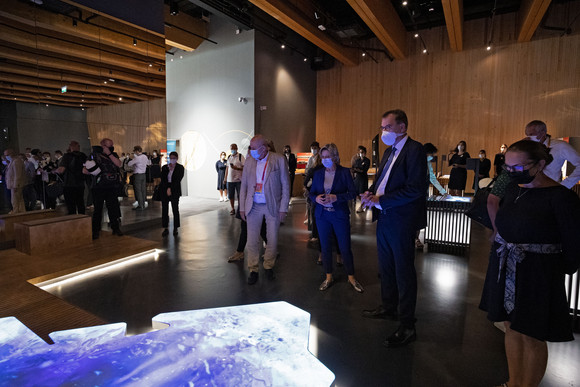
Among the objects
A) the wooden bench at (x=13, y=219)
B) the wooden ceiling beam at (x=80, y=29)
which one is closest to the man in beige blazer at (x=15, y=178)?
the wooden bench at (x=13, y=219)

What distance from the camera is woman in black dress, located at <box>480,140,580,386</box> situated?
159 cm

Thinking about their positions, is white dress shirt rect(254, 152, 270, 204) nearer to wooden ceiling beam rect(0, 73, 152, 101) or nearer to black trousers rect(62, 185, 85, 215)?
black trousers rect(62, 185, 85, 215)

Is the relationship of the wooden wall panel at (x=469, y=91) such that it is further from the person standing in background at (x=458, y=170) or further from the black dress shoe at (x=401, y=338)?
the black dress shoe at (x=401, y=338)

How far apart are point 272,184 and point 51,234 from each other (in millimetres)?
3180

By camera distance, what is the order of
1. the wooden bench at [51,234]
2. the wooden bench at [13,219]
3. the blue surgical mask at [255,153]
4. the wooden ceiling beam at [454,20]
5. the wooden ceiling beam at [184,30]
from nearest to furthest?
the blue surgical mask at [255,153] < the wooden bench at [51,234] < the wooden bench at [13,219] < the wooden ceiling beam at [454,20] < the wooden ceiling beam at [184,30]

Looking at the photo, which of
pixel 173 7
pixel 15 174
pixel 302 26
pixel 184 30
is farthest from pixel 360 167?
pixel 184 30

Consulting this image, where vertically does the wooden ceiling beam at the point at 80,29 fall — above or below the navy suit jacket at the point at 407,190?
above

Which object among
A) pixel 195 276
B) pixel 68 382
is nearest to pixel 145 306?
pixel 195 276

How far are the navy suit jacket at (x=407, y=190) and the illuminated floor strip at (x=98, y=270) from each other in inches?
136

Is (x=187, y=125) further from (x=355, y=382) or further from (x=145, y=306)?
(x=355, y=382)

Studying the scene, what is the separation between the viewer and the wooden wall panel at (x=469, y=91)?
973cm

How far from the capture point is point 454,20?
27.2ft

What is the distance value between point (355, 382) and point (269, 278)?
190 cm

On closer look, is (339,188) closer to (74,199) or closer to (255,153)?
(255,153)
